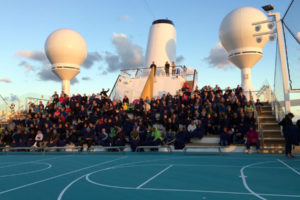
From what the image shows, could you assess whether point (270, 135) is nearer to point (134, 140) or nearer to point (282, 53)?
point (282, 53)

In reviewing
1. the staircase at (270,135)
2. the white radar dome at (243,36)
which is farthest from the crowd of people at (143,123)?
the white radar dome at (243,36)

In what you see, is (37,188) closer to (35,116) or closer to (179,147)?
(179,147)

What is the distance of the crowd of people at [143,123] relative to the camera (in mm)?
14156

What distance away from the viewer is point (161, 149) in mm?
14641

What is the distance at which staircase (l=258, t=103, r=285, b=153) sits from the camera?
12500 millimetres

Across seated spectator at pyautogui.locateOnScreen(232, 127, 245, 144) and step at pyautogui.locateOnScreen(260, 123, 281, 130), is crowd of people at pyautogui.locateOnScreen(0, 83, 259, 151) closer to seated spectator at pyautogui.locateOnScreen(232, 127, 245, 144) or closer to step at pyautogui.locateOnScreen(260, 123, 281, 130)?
seated spectator at pyautogui.locateOnScreen(232, 127, 245, 144)

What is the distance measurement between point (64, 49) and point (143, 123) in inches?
599

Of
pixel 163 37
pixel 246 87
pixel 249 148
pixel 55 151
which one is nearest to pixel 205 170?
pixel 249 148

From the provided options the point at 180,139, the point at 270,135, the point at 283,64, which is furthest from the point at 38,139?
the point at 283,64

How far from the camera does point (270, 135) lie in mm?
13703

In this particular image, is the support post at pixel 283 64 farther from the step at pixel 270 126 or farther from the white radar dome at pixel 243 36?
the white radar dome at pixel 243 36

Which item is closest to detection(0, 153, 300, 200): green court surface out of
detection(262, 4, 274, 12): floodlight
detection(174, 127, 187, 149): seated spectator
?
detection(174, 127, 187, 149): seated spectator

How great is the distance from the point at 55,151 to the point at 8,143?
156 inches

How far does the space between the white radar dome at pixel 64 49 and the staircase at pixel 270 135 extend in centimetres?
1896
